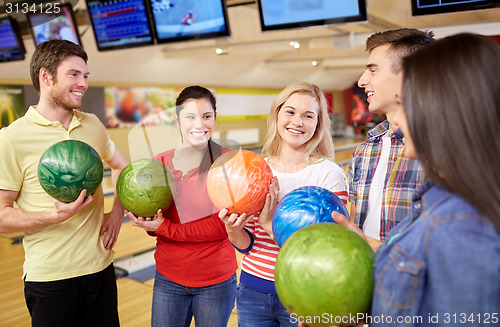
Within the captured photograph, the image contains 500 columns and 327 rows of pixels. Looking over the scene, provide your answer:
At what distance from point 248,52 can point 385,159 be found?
554 cm

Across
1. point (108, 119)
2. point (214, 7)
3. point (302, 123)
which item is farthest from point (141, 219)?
point (108, 119)

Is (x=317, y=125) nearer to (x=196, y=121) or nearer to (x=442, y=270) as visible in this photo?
(x=196, y=121)

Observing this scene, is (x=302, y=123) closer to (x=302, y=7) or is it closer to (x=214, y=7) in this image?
(x=302, y=7)

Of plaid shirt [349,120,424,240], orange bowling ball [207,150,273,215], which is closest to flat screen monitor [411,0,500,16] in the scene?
plaid shirt [349,120,424,240]

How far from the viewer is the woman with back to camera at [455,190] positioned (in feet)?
2.18

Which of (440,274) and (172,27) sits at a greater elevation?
(172,27)

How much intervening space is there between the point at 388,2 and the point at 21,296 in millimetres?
4947

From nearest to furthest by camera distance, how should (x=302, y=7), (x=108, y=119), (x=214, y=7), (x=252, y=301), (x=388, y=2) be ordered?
1. (x=252, y=301)
2. (x=302, y=7)
3. (x=214, y=7)
4. (x=388, y=2)
5. (x=108, y=119)

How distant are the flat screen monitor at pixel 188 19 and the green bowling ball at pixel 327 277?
246 centimetres

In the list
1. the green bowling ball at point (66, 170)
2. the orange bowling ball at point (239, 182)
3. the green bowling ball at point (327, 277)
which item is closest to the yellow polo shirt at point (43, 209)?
the green bowling ball at point (66, 170)

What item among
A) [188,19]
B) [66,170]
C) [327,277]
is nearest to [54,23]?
[188,19]

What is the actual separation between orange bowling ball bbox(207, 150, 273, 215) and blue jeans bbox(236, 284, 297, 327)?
29 centimetres

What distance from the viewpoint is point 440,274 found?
27.0 inches

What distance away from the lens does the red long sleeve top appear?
1.39 m
